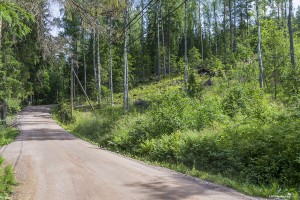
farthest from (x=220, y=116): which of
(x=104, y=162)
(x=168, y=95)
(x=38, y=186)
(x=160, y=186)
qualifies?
(x=38, y=186)

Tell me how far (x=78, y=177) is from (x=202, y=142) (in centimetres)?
451

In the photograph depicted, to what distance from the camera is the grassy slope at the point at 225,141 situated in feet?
23.8

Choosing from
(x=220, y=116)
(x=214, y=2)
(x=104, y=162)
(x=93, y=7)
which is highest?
(x=214, y=2)

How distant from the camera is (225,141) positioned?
9.19 meters

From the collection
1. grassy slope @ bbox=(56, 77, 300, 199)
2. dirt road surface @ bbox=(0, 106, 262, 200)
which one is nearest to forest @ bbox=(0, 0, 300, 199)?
grassy slope @ bbox=(56, 77, 300, 199)

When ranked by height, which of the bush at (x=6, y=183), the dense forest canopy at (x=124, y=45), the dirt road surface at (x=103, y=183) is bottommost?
the dirt road surface at (x=103, y=183)

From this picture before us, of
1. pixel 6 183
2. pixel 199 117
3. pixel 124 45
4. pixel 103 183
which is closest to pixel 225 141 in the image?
pixel 199 117

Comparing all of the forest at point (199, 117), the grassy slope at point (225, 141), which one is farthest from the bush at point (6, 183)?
the grassy slope at point (225, 141)

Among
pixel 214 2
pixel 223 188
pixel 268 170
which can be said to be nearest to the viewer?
pixel 223 188

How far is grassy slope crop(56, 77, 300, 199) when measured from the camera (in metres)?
7.26

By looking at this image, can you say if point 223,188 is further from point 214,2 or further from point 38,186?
point 214,2

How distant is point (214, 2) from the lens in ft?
182

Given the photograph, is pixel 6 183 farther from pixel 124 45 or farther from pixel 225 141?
pixel 124 45

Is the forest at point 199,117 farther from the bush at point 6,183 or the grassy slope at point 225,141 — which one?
the bush at point 6,183
